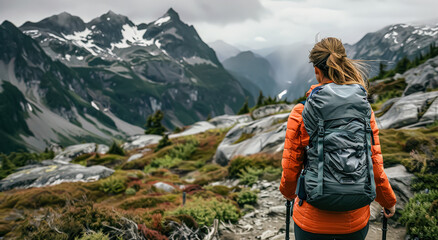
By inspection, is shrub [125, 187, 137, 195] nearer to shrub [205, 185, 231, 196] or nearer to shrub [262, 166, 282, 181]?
shrub [205, 185, 231, 196]

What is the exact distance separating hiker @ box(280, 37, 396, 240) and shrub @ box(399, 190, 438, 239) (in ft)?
11.8

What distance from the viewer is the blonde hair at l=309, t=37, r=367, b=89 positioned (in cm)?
250

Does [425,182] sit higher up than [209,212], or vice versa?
[425,182]

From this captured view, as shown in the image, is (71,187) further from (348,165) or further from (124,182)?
(348,165)

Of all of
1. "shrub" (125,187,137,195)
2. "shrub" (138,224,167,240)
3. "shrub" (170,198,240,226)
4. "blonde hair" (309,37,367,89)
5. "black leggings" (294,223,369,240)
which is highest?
"blonde hair" (309,37,367,89)

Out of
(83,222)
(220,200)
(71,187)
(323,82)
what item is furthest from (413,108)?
(71,187)

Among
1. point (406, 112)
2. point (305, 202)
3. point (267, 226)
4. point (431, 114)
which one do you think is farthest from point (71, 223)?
point (406, 112)

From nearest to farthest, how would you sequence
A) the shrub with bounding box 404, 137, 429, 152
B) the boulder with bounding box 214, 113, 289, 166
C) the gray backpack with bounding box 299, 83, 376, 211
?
1. the gray backpack with bounding box 299, 83, 376, 211
2. the shrub with bounding box 404, 137, 429, 152
3. the boulder with bounding box 214, 113, 289, 166

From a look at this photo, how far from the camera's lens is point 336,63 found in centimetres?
253

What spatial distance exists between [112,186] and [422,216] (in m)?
11.0

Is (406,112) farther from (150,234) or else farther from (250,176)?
(150,234)

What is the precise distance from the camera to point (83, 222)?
592cm

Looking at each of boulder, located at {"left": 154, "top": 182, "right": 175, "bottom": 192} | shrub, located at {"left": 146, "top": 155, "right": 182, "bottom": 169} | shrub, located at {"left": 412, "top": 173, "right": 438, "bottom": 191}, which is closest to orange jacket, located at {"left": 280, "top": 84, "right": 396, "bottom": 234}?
shrub, located at {"left": 412, "top": 173, "right": 438, "bottom": 191}

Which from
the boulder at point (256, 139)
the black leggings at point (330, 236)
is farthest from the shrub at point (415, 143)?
A: the black leggings at point (330, 236)
